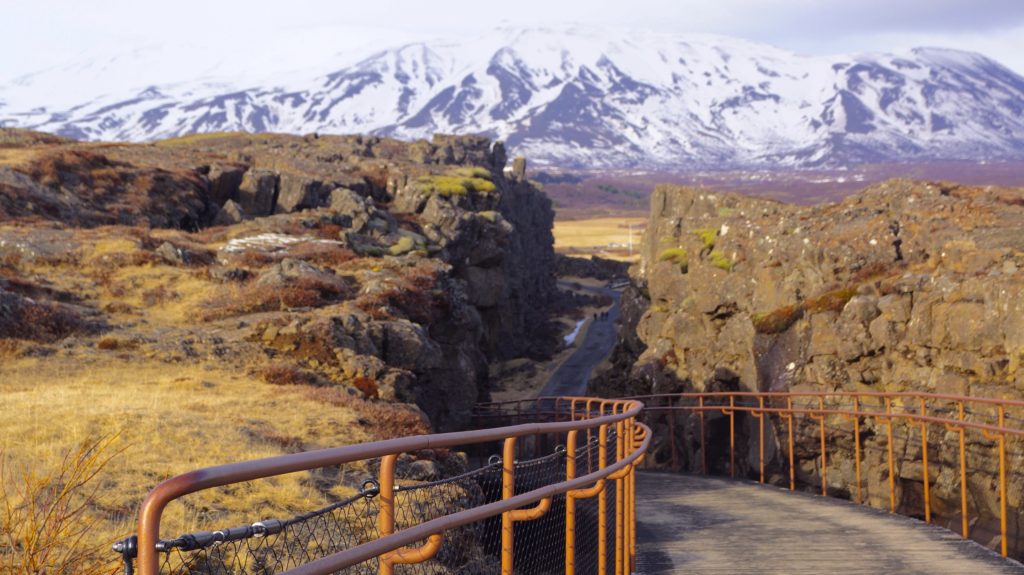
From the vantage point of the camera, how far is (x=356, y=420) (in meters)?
17.6

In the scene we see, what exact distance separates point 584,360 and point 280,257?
38.4m

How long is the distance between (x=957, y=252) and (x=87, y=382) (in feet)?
75.4

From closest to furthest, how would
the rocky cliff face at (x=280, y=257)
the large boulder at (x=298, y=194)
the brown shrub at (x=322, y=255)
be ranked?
the rocky cliff face at (x=280, y=257) < the brown shrub at (x=322, y=255) < the large boulder at (x=298, y=194)

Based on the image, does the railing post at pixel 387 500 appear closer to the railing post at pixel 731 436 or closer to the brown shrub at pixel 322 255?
the railing post at pixel 731 436

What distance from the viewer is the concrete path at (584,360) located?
59.8 m

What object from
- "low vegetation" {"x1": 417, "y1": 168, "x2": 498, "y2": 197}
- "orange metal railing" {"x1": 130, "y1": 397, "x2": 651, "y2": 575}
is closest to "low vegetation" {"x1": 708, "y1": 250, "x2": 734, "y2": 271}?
"low vegetation" {"x1": 417, "y1": 168, "x2": 498, "y2": 197}

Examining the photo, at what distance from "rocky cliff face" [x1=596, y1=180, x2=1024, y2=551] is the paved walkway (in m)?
7.39

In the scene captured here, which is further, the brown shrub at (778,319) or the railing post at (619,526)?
the brown shrub at (778,319)

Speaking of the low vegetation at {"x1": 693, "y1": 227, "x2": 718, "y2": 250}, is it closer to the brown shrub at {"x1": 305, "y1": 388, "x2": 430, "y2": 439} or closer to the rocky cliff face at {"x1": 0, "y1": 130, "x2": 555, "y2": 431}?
the rocky cliff face at {"x1": 0, "y1": 130, "x2": 555, "y2": 431}

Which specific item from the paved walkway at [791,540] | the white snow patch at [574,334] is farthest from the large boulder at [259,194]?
the white snow patch at [574,334]

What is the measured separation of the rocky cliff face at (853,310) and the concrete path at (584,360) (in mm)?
18034

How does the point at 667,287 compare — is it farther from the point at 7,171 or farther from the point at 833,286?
the point at 7,171

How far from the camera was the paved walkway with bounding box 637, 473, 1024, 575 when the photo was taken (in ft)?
40.0

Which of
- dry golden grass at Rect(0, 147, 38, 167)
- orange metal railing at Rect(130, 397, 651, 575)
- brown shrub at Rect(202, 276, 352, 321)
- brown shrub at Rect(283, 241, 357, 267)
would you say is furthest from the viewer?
dry golden grass at Rect(0, 147, 38, 167)
